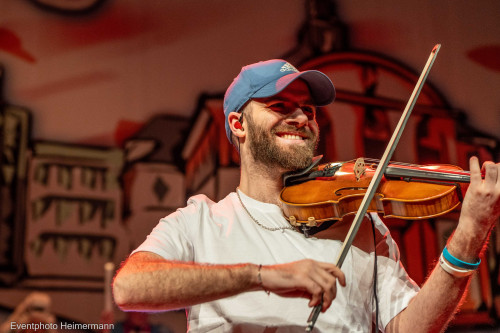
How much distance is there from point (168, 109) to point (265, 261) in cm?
238

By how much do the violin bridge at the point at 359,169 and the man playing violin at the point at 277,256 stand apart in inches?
6.2

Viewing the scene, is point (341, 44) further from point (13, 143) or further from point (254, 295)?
point (254, 295)

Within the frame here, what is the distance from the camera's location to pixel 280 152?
6.82 feet

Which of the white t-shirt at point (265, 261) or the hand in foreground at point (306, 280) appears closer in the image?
the hand in foreground at point (306, 280)

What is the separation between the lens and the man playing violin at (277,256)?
154cm

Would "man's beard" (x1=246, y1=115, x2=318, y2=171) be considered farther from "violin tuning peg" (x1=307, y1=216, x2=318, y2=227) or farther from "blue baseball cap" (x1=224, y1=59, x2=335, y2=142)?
"violin tuning peg" (x1=307, y1=216, x2=318, y2=227)

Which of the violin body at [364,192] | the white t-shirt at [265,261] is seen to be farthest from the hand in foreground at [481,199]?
the white t-shirt at [265,261]

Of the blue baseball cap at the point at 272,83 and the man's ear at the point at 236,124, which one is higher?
the blue baseball cap at the point at 272,83

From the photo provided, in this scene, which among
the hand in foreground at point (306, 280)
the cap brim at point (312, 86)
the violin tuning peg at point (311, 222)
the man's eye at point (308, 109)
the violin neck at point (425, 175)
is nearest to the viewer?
the hand in foreground at point (306, 280)

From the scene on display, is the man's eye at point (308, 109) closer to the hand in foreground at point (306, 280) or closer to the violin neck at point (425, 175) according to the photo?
the violin neck at point (425, 175)

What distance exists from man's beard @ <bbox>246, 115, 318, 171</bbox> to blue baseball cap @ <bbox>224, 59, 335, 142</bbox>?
14 cm

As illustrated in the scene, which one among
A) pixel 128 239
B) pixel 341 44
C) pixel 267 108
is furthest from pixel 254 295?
pixel 341 44

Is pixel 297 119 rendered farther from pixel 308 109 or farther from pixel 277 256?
pixel 277 256

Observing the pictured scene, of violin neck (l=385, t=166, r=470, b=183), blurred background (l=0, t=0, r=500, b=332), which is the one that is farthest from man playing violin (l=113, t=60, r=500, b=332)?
blurred background (l=0, t=0, r=500, b=332)
